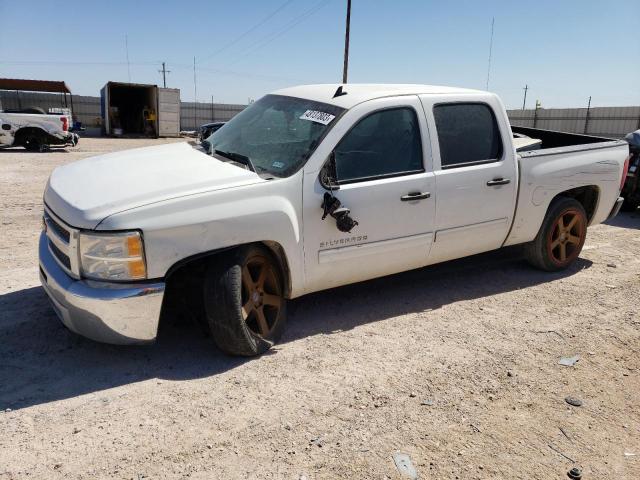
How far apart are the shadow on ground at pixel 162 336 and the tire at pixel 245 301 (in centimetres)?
19

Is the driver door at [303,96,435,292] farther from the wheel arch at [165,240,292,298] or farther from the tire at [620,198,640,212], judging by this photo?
the tire at [620,198,640,212]

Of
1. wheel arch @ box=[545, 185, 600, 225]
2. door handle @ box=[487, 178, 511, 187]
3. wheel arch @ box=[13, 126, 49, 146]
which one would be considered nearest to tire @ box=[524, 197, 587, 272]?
wheel arch @ box=[545, 185, 600, 225]

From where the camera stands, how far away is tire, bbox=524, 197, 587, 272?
5.36 metres

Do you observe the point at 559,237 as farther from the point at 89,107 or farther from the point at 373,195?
the point at 89,107

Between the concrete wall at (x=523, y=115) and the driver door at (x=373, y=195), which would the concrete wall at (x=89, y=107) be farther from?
the driver door at (x=373, y=195)

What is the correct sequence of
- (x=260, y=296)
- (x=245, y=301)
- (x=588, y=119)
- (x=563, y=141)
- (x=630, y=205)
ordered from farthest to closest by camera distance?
(x=588, y=119), (x=630, y=205), (x=563, y=141), (x=260, y=296), (x=245, y=301)

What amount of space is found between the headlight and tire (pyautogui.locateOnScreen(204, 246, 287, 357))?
1.57 feet

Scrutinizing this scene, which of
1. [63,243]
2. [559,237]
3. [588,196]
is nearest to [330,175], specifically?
[63,243]

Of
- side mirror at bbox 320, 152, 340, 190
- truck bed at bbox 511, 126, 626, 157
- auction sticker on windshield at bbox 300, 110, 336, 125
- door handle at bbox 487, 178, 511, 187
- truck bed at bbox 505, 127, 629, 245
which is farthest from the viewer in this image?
truck bed at bbox 511, 126, 626, 157

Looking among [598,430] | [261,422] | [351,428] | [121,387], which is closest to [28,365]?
[121,387]

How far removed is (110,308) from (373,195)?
1.96 m

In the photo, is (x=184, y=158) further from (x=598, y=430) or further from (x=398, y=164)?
(x=598, y=430)

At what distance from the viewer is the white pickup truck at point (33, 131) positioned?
54.5 ft

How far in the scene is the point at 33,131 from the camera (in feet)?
55.7
